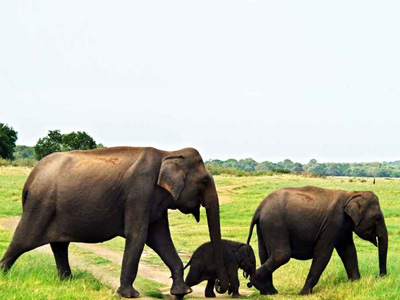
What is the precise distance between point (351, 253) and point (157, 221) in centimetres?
389

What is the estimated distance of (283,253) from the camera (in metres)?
12.7

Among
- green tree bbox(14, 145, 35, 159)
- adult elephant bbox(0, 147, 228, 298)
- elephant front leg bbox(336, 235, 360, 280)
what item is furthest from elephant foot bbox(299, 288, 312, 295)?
green tree bbox(14, 145, 35, 159)

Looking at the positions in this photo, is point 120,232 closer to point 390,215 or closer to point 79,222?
point 79,222

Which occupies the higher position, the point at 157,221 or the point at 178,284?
the point at 157,221

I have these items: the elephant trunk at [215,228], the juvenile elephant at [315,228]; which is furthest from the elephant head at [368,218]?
the elephant trunk at [215,228]

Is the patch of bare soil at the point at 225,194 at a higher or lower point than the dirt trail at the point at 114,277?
higher

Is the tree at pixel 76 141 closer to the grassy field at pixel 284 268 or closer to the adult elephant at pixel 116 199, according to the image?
the grassy field at pixel 284 268

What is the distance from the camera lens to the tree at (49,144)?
85.0 m

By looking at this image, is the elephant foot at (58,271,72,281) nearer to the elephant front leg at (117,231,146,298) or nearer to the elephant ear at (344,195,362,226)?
the elephant front leg at (117,231,146,298)

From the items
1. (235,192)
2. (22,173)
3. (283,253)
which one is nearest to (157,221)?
(283,253)

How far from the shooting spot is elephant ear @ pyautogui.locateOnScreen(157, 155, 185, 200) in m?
10.9

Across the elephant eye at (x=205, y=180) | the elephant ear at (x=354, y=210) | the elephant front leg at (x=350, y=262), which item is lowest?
the elephant front leg at (x=350, y=262)

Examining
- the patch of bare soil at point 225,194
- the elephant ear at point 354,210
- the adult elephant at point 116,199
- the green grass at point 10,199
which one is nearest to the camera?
the adult elephant at point 116,199

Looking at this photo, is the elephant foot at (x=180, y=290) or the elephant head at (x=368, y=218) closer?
the elephant foot at (x=180, y=290)
